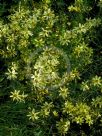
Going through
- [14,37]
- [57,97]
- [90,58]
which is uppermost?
[14,37]

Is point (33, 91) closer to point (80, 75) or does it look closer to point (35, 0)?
point (80, 75)

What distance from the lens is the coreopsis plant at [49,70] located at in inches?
142

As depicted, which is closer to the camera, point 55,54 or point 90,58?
point 55,54

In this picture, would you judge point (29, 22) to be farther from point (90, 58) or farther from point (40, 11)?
point (90, 58)

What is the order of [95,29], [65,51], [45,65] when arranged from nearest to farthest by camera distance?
[45,65] < [65,51] < [95,29]

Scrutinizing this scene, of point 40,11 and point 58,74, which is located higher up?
point 40,11

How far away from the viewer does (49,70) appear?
3564 millimetres

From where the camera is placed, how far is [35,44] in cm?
374

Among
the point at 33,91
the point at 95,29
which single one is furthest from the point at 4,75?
the point at 95,29

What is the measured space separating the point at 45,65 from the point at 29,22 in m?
0.42

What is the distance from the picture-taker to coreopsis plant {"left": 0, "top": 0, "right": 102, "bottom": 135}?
11.9 feet

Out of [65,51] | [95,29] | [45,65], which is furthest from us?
[95,29]

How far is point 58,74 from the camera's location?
3689 mm

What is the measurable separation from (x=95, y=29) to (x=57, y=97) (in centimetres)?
88
